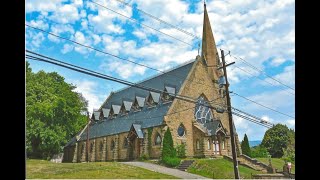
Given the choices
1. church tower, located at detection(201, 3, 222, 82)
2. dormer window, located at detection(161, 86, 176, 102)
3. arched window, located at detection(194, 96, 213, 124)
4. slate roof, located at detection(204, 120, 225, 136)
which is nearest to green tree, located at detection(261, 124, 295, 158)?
arched window, located at detection(194, 96, 213, 124)

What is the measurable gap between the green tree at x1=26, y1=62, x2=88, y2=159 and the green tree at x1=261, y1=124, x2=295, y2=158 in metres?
18.6

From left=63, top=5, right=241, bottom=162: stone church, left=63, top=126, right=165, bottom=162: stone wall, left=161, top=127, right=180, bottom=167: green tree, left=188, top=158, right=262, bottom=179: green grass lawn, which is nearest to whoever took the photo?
left=188, top=158, right=262, bottom=179: green grass lawn

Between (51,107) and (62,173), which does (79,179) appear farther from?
(51,107)

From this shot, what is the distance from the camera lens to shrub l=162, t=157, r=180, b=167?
70.2 ft

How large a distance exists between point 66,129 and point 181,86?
10606mm

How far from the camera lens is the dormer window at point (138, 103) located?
30.1 m

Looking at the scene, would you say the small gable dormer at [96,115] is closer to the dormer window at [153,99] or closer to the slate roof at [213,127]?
the dormer window at [153,99]

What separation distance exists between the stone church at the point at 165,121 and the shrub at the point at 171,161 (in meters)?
1.77

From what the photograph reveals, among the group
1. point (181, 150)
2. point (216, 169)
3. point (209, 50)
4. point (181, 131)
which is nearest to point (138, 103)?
point (181, 131)

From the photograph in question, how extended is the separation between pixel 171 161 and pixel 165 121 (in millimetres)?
3692

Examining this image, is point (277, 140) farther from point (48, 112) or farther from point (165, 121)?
point (48, 112)

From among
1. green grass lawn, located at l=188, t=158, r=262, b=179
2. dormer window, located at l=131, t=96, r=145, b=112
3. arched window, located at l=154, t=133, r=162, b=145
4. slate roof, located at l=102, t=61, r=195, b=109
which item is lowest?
green grass lawn, located at l=188, t=158, r=262, b=179

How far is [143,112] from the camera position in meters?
28.8

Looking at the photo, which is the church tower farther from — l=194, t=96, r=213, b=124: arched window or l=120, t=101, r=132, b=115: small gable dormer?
l=120, t=101, r=132, b=115: small gable dormer
